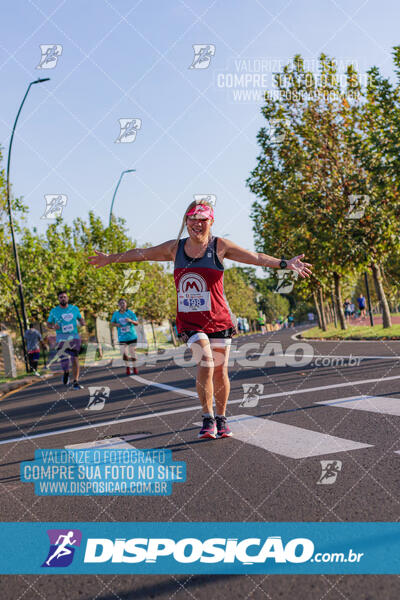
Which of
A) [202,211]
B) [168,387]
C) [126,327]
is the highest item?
[202,211]

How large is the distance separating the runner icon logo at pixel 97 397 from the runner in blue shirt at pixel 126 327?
2.82 metres

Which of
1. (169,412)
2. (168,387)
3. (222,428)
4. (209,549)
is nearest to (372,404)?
(222,428)

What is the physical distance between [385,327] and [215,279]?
716 inches

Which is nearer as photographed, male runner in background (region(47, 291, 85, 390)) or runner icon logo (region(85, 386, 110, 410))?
runner icon logo (region(85, 386, 110, 410))

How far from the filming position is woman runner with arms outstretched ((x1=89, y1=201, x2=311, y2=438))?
5.49 metres

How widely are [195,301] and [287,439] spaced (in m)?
1.46

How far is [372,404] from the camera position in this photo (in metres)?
6.26

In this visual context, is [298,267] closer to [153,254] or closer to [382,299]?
[153,254]

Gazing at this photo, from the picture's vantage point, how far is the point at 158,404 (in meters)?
8.30

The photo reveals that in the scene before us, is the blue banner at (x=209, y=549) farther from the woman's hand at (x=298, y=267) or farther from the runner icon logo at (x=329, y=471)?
the woman's hand at (x=298, y=267)

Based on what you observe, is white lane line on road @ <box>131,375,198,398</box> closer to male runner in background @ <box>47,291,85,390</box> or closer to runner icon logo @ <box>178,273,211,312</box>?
male runner in background @ <box>47,291,85,390</box>

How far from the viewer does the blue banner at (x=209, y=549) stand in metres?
2.61

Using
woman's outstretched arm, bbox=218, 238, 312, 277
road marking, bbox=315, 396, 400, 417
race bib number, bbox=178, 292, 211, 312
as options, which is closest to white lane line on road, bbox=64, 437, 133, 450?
race bib number, bbox=178, 292, 211, 312

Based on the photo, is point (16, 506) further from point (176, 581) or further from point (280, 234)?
point (280, 234)
